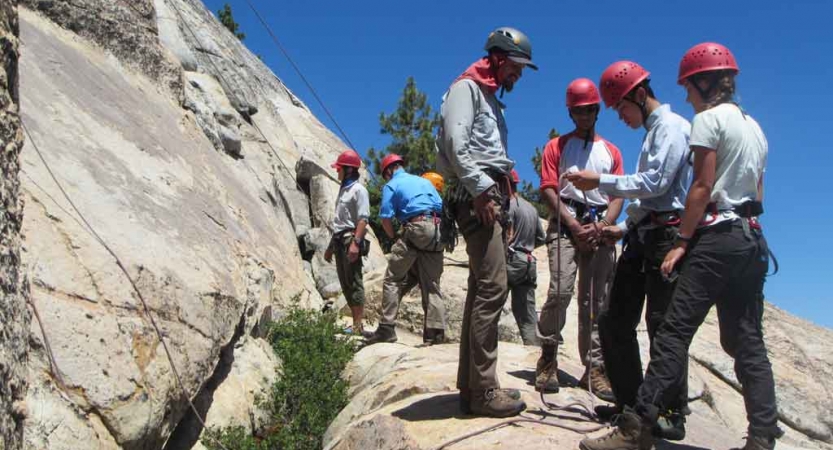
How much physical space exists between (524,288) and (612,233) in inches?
94.4

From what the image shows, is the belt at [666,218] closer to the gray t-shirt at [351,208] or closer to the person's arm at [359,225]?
the person's arm at [359,225]

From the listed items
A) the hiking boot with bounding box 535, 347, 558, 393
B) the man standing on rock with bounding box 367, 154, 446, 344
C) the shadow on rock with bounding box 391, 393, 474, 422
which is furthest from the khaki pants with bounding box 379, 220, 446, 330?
the shadow on rock with bounding box 391, 393, 474, 422

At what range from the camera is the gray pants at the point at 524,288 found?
7219 millimetres

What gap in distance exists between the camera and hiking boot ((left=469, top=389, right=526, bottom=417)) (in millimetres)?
4406

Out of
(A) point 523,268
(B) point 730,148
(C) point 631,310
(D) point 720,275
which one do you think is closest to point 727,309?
(D) point 720,275

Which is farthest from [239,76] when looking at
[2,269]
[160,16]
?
[2,269]

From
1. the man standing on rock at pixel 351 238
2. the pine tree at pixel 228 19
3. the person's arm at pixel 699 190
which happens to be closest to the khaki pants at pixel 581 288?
the person's arm at pixel 699 190

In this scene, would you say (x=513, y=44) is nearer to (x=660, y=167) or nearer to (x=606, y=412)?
(x=660, y=167)

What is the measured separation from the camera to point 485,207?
434cm

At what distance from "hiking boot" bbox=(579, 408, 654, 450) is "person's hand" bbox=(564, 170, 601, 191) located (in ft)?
4.45

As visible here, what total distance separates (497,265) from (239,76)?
547 inches

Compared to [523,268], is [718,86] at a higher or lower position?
higher

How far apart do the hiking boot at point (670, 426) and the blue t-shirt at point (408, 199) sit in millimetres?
4568

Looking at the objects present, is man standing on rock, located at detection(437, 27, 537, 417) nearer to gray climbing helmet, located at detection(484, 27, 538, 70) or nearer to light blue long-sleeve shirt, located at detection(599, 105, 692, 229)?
gray climbing helmet, located at detection(484, 27, 538, 70)
